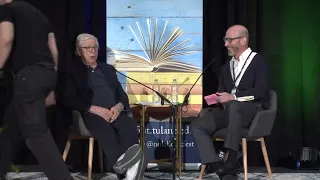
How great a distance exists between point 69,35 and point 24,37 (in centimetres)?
168

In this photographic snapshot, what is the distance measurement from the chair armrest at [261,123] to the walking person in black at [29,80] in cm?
153

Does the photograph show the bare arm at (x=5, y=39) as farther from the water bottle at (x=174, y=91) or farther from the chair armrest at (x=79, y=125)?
the water bottle at (x=174, y=91)

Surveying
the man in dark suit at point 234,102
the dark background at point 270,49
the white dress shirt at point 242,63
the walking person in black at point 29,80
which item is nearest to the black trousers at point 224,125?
the man in dark suit at point 234,102

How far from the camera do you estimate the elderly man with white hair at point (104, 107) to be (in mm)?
4145

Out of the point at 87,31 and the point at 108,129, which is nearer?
the point at 108,129

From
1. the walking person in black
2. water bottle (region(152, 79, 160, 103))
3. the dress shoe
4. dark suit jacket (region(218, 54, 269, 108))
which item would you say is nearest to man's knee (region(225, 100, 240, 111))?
dark suit jacket (region(218, 54, 269, 108))

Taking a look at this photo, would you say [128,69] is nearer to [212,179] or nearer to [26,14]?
[212,179]

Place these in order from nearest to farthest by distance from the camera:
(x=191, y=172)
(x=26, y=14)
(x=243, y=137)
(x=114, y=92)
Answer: (x=26, y=14)
(x=243, y=137)
(x=114, y=92)
(x=191, y=172)

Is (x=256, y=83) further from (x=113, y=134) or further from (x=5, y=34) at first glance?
(x=5, y=34)

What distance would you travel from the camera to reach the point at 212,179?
4664 mm

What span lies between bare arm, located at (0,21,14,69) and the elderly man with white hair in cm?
100

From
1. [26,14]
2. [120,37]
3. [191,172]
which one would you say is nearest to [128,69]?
[120,37]

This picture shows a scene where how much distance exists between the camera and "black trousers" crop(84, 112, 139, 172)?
419 cm

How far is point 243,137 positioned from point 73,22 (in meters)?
2.04
